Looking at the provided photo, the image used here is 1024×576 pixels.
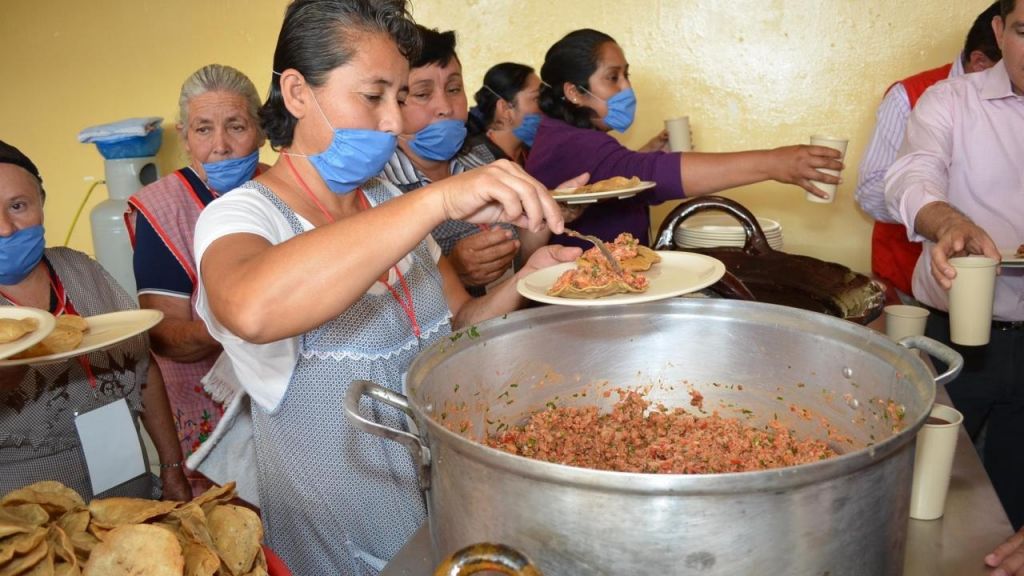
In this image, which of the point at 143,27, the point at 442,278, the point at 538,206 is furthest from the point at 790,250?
the point at 143,27

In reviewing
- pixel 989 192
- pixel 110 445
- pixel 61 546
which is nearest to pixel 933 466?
pixel 61 546

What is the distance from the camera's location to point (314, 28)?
153cm

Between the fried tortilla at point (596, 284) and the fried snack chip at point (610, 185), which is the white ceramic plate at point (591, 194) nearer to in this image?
the fried snack chip at point (610, 185)

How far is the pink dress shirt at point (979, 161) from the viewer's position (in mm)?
2363

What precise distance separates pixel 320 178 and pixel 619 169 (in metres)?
1.32

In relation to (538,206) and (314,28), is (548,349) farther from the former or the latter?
(314,28)

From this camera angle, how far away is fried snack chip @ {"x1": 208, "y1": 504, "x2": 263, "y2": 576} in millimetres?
1123

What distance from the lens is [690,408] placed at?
1.58 metres

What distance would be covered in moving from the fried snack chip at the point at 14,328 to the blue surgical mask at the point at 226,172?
3.83 ft

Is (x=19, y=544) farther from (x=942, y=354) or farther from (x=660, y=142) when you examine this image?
(x=660, y=142)

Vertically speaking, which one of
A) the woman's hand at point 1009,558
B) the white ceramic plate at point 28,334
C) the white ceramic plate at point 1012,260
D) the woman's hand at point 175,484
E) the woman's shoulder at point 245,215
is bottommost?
the woman's hand at point 175,484

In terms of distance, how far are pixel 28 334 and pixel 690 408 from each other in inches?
51.5

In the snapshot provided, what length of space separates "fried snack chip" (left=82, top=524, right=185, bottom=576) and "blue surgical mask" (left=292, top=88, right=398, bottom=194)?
760 mm

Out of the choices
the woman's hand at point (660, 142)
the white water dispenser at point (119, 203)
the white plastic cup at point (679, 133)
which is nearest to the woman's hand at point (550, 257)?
the white plastic cup at point (679, 133)
